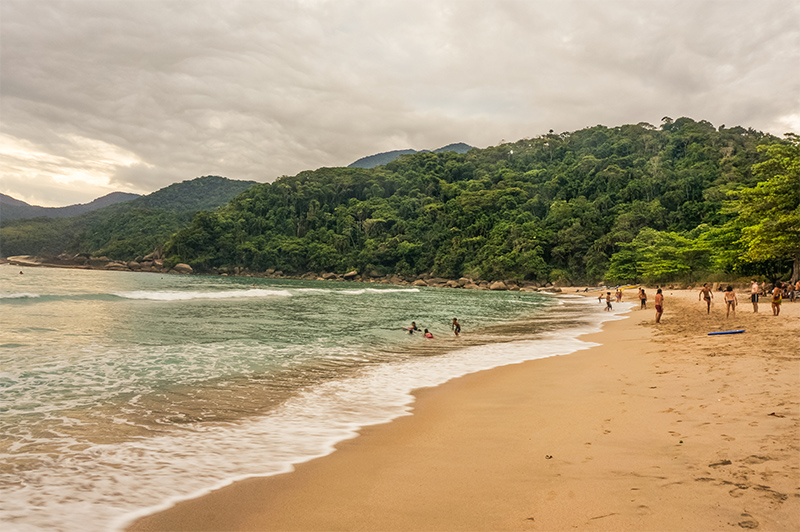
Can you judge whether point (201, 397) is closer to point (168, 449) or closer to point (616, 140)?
point (168, 449)

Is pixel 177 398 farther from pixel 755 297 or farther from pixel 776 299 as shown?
pixel 755 297

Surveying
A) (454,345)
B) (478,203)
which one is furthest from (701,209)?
(454,345)

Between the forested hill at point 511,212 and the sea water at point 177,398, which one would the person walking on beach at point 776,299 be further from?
the forested hill at point 511,212

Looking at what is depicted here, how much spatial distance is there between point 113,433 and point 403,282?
96917 millimetres

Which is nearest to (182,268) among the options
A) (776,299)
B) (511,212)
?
(511,212)

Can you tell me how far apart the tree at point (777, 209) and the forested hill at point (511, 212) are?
26719 mm

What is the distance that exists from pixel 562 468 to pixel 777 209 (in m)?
31.4

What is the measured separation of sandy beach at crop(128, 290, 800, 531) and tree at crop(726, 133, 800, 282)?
930 inches

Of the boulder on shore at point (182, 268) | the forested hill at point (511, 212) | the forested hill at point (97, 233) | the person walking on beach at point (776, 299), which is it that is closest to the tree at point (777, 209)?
the person walking on beach at point (776, 299)

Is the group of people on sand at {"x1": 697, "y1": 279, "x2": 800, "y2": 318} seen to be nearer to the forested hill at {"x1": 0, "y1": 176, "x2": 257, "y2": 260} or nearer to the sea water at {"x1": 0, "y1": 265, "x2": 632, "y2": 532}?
the sea water at {"x1": 0, "y1": 265, "x2": 632, "y2": 532}

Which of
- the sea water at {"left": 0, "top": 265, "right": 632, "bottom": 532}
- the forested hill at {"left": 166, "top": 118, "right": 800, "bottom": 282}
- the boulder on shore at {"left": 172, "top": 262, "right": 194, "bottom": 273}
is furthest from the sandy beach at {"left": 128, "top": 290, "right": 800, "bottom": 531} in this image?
the boulder on shore at {"left": 172, "top": 262, "right": 194, "bottom": 273}

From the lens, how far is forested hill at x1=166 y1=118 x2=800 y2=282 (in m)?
81.8

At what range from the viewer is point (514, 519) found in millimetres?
3393

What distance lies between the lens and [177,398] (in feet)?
25.1
